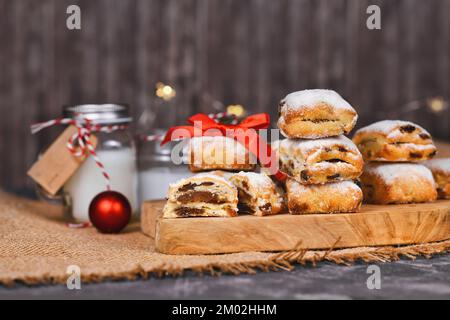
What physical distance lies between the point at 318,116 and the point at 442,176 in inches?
19.3

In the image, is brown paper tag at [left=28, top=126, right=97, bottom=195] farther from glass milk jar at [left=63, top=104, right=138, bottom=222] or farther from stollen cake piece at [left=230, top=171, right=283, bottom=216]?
stollen cake piece at [left=230, top=171, right=283, bottom=216]

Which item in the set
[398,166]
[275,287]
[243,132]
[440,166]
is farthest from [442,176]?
[275,287]

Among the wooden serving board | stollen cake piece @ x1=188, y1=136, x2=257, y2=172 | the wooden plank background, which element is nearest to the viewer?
the wooden serving board

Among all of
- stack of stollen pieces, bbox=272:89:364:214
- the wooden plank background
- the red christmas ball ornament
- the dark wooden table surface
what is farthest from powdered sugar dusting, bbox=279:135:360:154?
the wooden plank background

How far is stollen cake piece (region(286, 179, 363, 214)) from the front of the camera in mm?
1713

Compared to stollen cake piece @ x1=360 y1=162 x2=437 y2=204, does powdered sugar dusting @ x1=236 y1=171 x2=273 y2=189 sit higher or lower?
higher

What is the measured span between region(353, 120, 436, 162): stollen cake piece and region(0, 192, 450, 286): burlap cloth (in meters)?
0.26

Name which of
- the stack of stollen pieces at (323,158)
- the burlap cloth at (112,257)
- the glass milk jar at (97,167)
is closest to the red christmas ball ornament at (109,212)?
the burlap cloth at (112,257)

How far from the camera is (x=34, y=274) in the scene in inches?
56.2

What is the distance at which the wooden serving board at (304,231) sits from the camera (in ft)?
5.43

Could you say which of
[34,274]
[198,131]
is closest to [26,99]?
[198,131]

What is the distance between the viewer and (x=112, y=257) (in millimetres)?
1639

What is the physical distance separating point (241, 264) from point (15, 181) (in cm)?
173

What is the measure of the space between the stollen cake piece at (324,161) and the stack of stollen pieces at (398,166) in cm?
19
